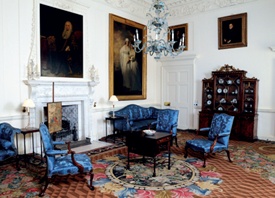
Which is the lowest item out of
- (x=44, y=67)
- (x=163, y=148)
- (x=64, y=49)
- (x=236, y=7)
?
(x=163, y=148)

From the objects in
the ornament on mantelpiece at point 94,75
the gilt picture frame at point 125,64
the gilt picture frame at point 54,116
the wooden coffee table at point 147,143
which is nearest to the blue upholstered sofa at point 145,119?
the gilt picture frame at point 125,64

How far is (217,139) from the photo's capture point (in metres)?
5.36

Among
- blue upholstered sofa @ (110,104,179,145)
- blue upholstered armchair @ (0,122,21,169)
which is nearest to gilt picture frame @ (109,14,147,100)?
blue upholstered sofa @ (110,104,179,145)

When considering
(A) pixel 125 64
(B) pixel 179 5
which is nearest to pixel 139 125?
(A) pixel 125 64

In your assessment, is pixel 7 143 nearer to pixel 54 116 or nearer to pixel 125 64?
pixel 54 116

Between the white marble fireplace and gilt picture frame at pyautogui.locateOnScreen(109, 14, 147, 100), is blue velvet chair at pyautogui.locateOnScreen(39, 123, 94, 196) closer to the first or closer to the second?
the white marble fireplace

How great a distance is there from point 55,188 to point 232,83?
625 centimetres

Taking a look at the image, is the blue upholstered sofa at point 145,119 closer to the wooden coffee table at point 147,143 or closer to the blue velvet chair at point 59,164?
the wooden coffee table at point 147,143

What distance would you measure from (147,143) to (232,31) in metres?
5.51

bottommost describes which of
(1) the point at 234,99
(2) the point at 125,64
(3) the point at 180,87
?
(1) the point at 234,99

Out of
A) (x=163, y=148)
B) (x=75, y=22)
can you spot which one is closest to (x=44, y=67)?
(x=75, y=22)

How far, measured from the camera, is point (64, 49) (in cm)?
636

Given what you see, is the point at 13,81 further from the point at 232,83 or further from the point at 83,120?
the point at 232,83

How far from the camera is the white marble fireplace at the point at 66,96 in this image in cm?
568
